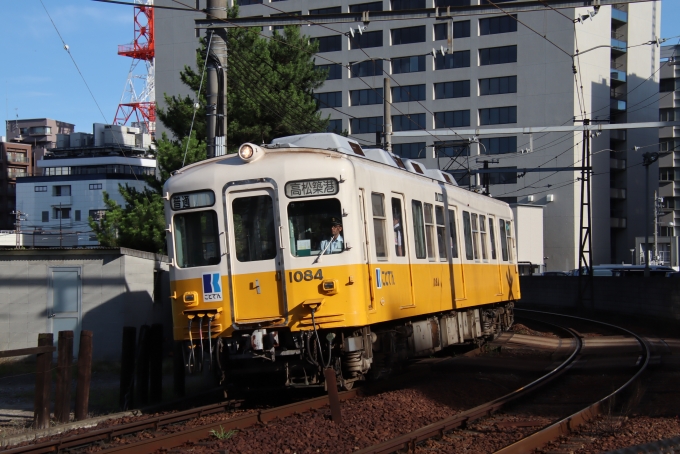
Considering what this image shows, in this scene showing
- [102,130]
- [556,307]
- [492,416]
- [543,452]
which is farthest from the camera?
[102,130]

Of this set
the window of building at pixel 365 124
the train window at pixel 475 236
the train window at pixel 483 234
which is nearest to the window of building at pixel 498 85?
the window of building at pixel 365 124

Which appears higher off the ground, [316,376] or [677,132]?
[677,132]

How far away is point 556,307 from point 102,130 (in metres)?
45.7

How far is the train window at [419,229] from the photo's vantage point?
11.5 metres

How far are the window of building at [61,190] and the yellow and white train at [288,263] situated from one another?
185ft

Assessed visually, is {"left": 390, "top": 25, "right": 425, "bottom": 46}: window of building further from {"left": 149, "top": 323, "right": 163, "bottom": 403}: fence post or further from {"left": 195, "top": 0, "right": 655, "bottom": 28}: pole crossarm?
{"left": 149, "top": 323, "right": 163, "bottom": 403}: fence post

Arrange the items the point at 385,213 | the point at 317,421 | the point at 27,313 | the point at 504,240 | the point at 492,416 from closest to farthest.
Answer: the point at 317,421 < the point at 492,416 < the point at 385,213 < the point at 27,313 < the point at 504,240

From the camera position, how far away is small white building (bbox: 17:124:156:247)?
204ft

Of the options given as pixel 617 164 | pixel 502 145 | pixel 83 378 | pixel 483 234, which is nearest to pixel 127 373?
pixel 83 378

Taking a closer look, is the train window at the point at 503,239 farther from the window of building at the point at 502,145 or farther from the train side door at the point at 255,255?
the window of building at the point at 502,145

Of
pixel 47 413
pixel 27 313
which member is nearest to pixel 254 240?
pixel 47 413

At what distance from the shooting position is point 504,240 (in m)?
18.2

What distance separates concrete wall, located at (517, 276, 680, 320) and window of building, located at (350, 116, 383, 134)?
23669 millimetres

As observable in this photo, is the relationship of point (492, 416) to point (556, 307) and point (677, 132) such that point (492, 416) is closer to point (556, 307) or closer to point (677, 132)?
point (556, 307)
